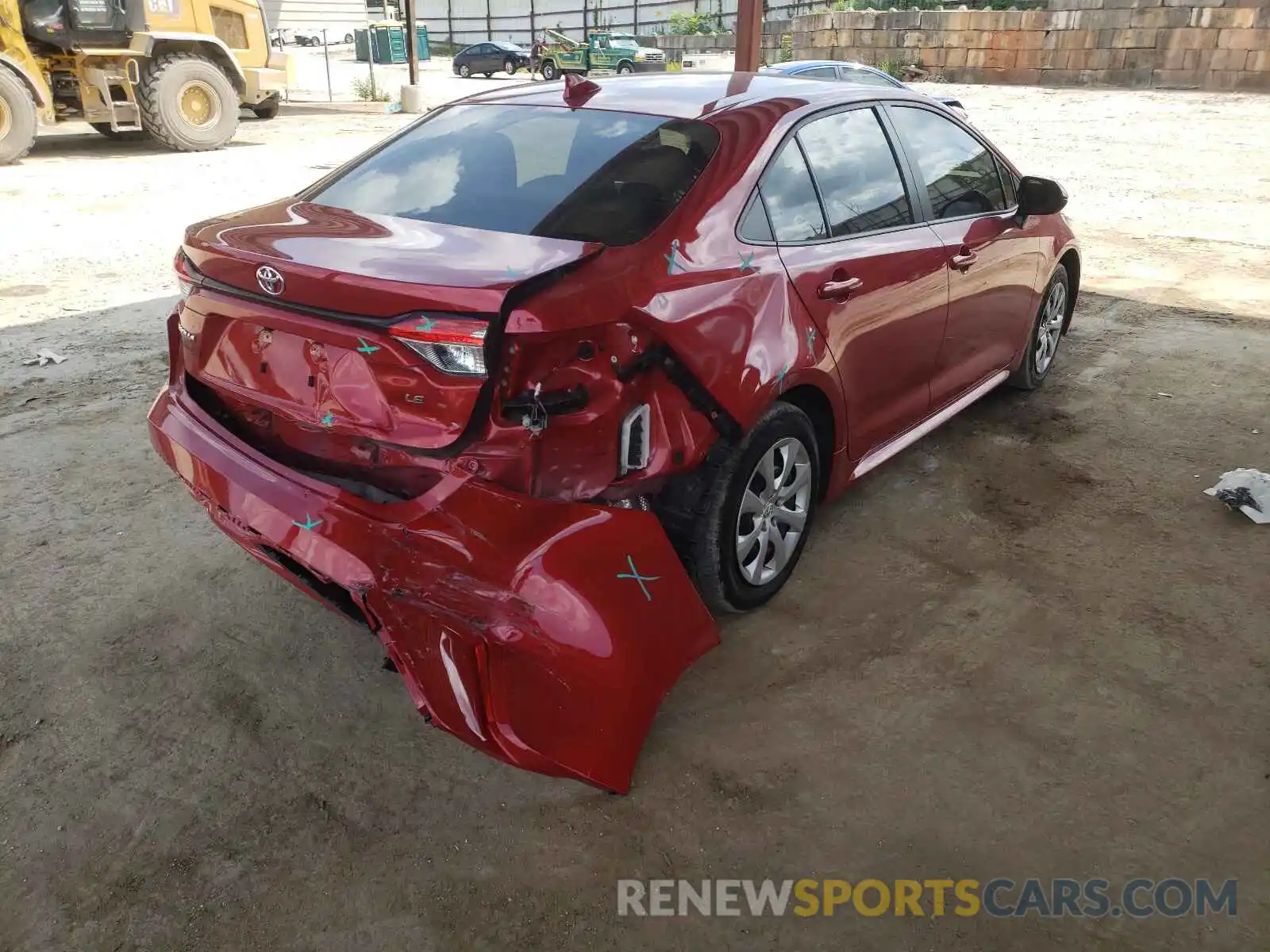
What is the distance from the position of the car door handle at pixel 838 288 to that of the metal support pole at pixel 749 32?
538 cm

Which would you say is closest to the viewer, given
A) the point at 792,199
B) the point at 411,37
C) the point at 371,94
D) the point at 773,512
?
the point at 792,199

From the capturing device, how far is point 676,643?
8.00ft

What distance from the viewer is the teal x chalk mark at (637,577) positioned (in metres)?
2.30

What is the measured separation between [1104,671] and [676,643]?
140 cm

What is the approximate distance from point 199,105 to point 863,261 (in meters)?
12.6

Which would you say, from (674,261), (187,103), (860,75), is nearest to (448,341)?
(674,261)

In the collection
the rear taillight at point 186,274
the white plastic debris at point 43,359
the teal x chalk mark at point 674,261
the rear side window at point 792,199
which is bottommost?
the white plastic debris at point 43,359

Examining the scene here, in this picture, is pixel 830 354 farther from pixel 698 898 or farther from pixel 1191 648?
pixel 698 898

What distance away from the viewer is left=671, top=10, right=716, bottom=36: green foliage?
39.0 metres

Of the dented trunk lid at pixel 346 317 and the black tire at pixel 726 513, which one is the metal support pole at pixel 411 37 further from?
the black tire at pixel 726 513

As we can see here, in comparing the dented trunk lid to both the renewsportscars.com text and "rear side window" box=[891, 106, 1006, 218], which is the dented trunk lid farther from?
"rear side window" box=[891, 106, 1006, 218]

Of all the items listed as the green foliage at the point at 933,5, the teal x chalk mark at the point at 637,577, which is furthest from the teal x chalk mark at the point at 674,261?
the green foliage at the point at 933,5

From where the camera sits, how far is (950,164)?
377cm

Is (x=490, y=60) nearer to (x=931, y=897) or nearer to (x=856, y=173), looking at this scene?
(x=856, y=173)
